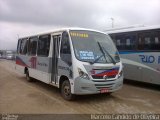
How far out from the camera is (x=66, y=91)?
8.66m

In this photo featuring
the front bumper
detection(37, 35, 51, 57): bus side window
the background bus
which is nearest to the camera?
the front bumper

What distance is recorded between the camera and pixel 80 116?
666 cm

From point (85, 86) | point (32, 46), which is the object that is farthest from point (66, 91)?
point (32, 46)

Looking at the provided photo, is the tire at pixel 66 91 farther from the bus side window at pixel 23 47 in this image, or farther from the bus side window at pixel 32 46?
the bus side window at pixel 23 47

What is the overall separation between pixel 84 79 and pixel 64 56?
145 cm

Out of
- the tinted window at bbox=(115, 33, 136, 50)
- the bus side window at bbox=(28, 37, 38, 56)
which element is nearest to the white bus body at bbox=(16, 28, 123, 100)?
the bus side window at bbox=(28, 37, 38, 56)

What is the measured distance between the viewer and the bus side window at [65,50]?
333 inches

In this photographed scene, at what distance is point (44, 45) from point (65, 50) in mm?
2524

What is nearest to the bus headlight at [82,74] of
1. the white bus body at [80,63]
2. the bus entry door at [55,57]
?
the white bus body at [80,63]

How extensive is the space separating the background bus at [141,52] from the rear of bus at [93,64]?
2.78 m

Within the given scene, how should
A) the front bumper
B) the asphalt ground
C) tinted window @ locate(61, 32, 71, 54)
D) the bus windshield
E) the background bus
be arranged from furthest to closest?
the background bus < tinted window @ locate(61, 32, 71, 54) < the bus windshield < the front bumper < the asphalt ground

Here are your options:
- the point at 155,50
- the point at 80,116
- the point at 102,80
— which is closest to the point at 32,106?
the point at 80,116

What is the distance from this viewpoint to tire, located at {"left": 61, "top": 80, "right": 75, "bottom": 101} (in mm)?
8410

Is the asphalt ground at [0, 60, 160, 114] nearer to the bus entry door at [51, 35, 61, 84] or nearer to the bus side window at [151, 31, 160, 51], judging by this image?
the bus entry door at [51, 35, 61, 84]
